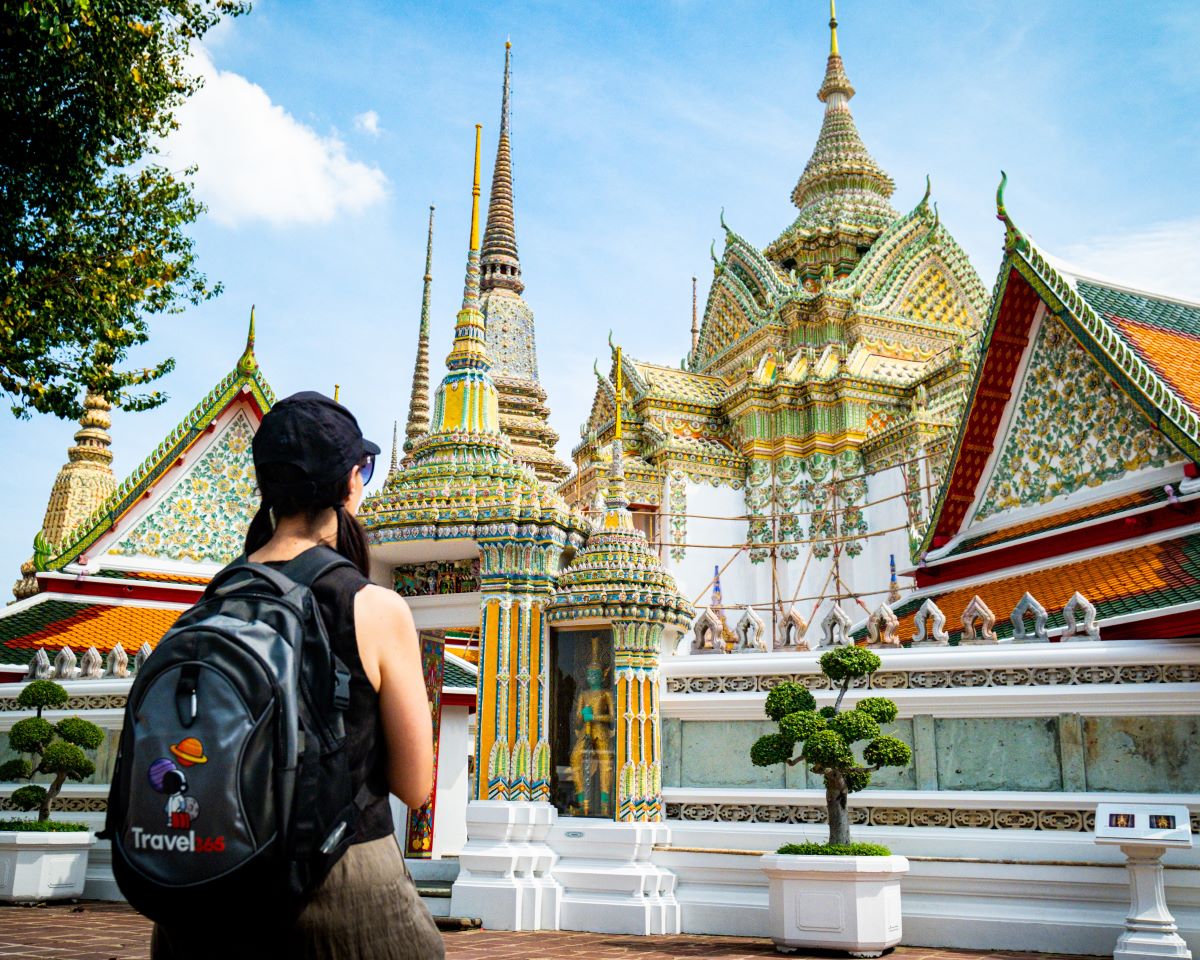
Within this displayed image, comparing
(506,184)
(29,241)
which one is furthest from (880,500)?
(29,241)

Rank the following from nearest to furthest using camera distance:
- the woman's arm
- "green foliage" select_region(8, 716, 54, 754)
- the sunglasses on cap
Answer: the woman's arm < the sunglasses on cap < "green foliage" select_region(8, 716, 54, 754)

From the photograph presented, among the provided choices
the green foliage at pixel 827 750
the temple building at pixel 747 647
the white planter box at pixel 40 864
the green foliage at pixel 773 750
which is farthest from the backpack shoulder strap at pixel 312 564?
the white planter box at pixel 40 864

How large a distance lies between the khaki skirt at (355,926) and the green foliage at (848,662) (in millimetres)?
5170

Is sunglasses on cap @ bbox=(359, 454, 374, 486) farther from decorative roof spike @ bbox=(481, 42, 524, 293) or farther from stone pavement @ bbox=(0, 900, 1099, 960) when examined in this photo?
decorative roof spike @ bbox=(481, 42, 524, 293)

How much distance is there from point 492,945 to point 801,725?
2.31m

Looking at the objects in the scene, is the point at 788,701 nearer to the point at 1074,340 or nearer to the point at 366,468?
the point at 366,468

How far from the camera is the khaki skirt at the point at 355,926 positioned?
5.83ft

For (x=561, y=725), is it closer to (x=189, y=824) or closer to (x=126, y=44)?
(x=126, y=44)

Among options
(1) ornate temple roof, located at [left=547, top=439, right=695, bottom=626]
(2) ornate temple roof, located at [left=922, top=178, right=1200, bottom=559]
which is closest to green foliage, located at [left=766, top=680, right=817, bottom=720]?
(1) ornate temple roof, located at [left=547, top=439, right=695, bottom=626]

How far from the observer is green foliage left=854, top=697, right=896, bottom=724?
22.2 ft

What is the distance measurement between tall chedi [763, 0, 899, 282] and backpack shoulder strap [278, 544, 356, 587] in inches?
917

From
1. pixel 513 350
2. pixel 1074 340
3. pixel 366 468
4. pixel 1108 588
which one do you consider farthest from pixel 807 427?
pixel 366 468

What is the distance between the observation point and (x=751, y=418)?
20.8 meters

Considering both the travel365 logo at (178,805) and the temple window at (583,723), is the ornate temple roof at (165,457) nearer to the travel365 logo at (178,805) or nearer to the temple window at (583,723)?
the temple window at (583,723)
